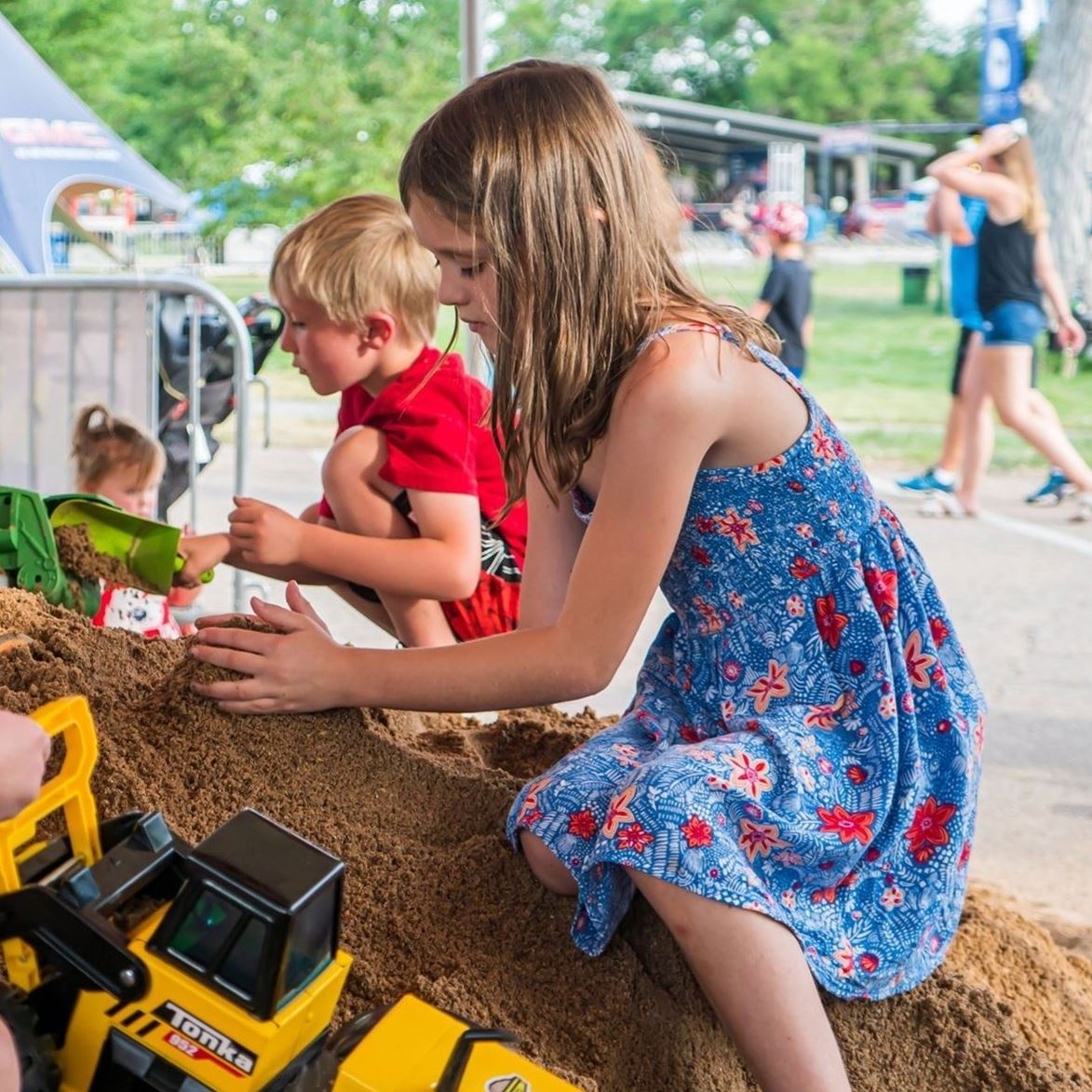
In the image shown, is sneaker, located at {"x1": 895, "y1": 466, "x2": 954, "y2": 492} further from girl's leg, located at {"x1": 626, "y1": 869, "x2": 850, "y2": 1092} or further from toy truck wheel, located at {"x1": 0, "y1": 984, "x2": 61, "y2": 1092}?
toy truck wheel, located at {"x1": 0, "y1": 984, "x2": 61, "y2": 1092}

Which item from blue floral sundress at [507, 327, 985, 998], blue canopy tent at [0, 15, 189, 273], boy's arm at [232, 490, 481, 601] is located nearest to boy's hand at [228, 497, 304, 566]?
boy's arm at [232, 490, 481, 601]

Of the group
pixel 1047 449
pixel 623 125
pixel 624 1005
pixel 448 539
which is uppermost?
pixel 623 125

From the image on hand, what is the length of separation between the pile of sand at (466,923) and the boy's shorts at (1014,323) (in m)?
4.77

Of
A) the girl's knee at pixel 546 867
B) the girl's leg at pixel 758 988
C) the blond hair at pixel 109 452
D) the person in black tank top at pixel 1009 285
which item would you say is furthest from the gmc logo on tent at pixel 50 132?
the girl's leg at pixel 758 988

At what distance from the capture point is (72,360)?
393cm

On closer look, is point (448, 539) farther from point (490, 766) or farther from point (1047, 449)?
point (1047, 449)

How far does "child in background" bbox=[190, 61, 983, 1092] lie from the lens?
5.47ft

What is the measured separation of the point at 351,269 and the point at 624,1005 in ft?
4.75

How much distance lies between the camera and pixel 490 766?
2.38 meters

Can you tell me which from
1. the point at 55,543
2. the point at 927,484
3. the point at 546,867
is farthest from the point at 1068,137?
the point at 546,867

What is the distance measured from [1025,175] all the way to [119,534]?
17.5ft

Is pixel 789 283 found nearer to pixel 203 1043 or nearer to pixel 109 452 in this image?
pixel 109 452

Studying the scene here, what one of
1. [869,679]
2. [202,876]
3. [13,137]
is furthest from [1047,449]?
[202,876]

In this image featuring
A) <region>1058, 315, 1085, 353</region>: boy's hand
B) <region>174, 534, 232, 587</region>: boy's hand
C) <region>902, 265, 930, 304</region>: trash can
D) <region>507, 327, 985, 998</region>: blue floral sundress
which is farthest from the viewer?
<region>902, 265, 930, 304</region>: trash can
